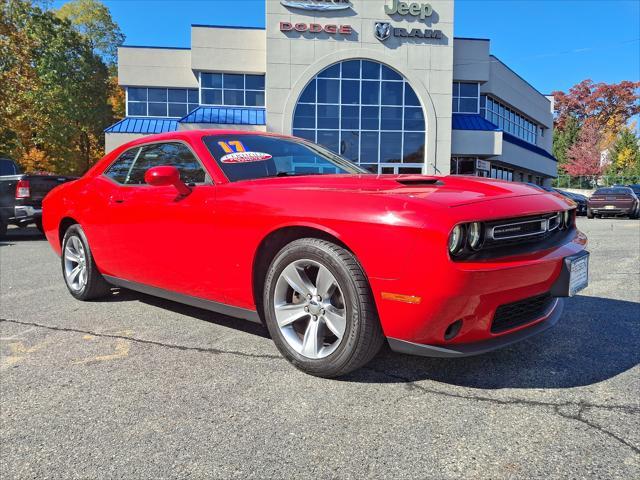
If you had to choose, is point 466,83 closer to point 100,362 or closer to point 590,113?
point 100,362

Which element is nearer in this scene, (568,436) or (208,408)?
(568,436)

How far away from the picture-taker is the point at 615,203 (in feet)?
64.2

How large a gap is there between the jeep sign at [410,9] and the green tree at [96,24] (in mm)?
28182

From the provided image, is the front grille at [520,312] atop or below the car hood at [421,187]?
below

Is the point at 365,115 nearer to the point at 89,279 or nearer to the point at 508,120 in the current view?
the point at 508,120

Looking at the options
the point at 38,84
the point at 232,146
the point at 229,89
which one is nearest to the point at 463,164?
the point at 229,89

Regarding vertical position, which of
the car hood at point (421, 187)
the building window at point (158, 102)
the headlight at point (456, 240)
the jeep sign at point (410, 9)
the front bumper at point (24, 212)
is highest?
the jeep sign at point (410, 9)

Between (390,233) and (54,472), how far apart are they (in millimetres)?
1687

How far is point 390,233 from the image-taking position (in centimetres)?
226

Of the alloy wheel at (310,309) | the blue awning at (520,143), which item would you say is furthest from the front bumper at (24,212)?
the blue awning at (520,143)

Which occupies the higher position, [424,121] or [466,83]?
[466,83]

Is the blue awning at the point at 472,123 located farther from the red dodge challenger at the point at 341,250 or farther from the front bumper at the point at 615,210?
the red dodge challenger at the point at 341,250

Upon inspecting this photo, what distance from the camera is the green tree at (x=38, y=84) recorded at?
25703 mm

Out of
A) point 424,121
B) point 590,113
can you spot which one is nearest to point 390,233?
point 424,121
